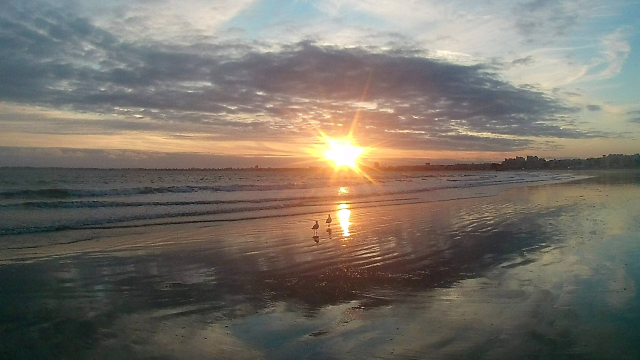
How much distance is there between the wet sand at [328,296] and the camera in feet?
19.8

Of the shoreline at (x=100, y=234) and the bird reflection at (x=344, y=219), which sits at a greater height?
the bird reflection at (x=344, y=219)

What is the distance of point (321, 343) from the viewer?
6.07 meters

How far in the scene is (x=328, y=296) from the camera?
8.31 meters

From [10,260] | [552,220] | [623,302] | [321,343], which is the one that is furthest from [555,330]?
[552,220]

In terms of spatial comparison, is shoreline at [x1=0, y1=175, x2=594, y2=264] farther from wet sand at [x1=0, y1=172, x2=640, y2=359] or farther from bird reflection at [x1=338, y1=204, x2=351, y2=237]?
bird reflection at [x1=338, y1=204, x2=351, y2=237]

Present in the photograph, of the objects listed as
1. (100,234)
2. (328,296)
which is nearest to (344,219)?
(100,234)

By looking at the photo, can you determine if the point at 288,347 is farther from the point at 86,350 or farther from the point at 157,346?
the point at 86,350

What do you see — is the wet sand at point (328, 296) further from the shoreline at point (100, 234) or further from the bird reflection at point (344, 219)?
the bird reflection at point (344, 219)

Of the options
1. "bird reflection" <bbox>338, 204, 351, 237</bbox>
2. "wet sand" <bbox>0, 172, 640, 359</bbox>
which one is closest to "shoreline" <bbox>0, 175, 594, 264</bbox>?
"wet sand" <bbox>0, 172, 640, 359</bbox>

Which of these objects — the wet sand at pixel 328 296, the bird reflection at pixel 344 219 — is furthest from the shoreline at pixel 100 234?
the bird reflection at pixel 344 219

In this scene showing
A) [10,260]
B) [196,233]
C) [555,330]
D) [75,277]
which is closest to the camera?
[555,330]

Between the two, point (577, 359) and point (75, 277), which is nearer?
point (577, 359)

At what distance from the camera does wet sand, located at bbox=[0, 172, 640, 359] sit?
238 inches

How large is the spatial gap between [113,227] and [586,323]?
1737 centimetres
